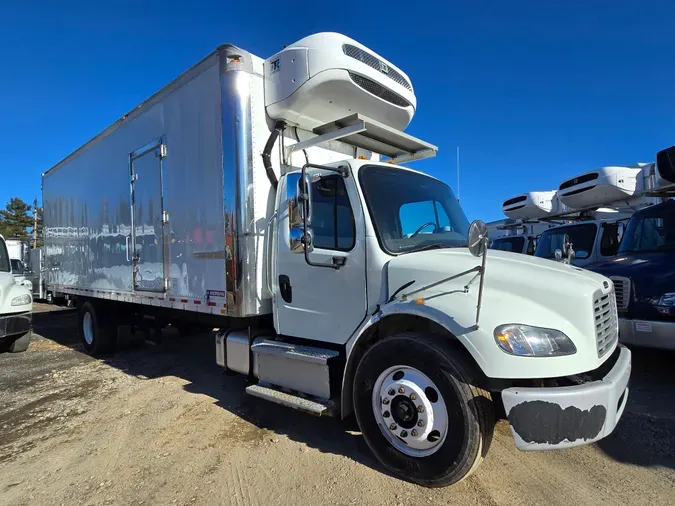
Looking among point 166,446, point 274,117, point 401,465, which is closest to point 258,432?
point 166,446

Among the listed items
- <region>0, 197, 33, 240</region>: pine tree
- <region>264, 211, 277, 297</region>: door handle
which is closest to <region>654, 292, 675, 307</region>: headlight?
<region>264, 211, 277, 297</region>: door handle

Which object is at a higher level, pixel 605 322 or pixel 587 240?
pixel 587 240

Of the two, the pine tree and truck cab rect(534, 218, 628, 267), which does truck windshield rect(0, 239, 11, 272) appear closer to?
truck cab rect(534, 218, 628, 267)

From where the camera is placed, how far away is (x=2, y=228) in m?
39.9

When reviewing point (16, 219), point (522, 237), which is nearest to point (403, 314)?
point (522, 237)

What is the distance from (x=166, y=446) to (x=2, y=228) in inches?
1854

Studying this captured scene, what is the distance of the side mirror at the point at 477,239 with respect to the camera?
103 inches

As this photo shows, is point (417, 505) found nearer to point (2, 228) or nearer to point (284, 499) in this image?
point (284, 499)

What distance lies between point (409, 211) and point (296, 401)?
1.91 meters

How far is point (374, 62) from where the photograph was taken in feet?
14.4

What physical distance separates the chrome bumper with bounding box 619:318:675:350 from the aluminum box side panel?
4.54 metres

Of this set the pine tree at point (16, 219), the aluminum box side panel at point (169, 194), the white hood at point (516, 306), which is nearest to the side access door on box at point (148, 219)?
the aluminum box side panel at point (169, 194)

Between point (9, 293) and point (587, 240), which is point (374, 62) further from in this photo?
point (9, 293)

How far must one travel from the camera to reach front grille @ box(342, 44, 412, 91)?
4.16 m
